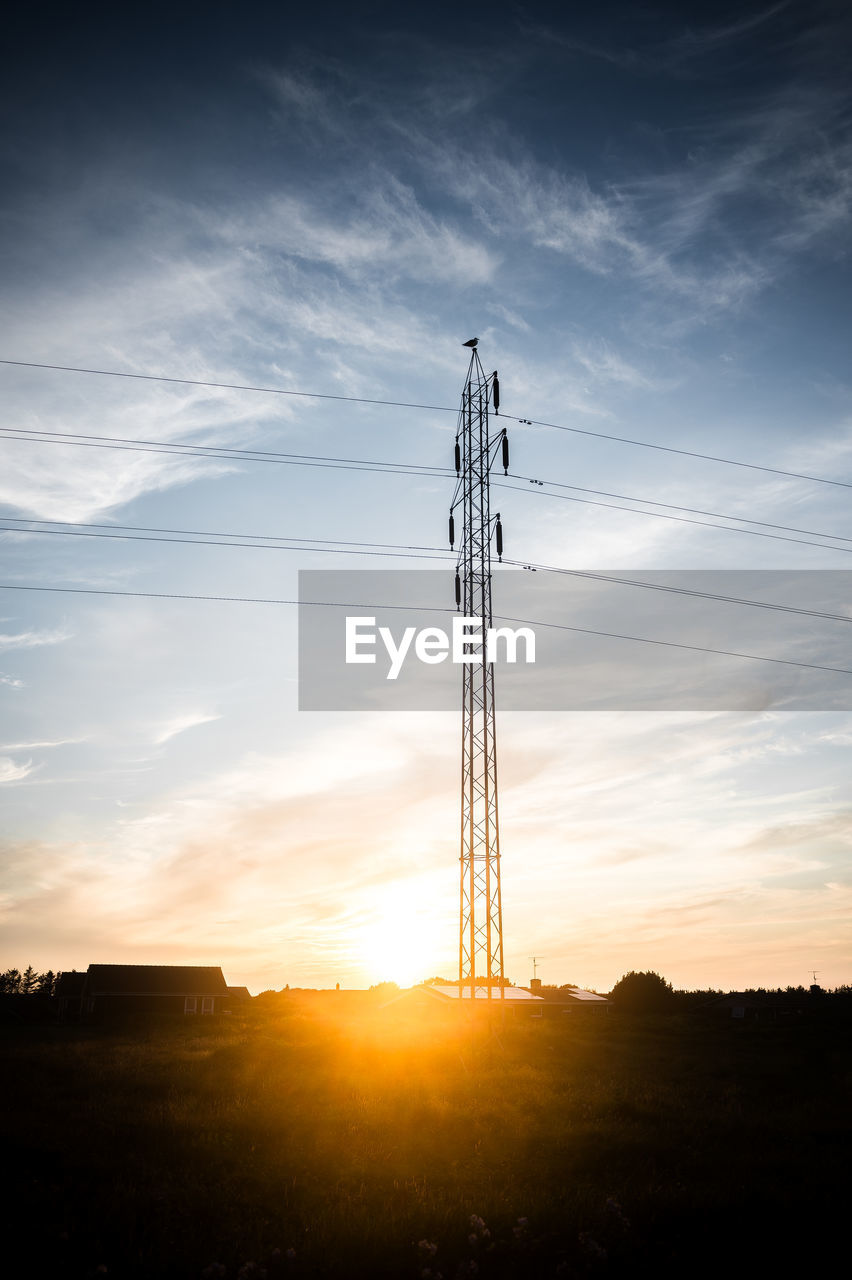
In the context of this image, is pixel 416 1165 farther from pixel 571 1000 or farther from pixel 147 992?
pixel 571 1000

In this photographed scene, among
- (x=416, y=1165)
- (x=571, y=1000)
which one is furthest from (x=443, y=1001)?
(x=416, y=1165)

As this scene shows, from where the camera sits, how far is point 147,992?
227 feet

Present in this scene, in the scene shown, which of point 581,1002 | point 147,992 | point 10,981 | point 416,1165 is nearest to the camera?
point 416,1165

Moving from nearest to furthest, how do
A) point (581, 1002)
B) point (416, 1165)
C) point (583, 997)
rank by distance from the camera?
point (416, 1165) < point (581, 1002) < point (583, 997)

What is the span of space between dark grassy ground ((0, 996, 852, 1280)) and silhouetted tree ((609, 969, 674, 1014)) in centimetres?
4523

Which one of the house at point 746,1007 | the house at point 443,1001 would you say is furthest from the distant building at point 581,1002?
the house at point 746,1007

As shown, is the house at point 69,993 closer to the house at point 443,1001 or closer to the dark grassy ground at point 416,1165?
the house at point 443,1001

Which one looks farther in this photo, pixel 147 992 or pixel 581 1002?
pixel 581 1002

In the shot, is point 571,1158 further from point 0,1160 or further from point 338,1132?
point 0,1160

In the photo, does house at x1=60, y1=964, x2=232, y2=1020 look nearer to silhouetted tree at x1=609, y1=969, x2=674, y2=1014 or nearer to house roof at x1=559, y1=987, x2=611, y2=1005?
house roof at x1=559, y1=987, x2=611, y2=1005

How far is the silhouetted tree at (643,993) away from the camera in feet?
258

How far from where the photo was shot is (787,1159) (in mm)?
20406

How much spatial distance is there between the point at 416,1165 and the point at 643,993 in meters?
67.4

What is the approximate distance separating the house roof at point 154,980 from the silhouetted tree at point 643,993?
1444 inches
